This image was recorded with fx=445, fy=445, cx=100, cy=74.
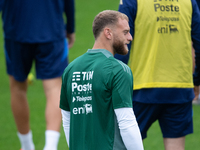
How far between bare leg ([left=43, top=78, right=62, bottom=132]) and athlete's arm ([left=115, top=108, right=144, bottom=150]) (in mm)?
1939

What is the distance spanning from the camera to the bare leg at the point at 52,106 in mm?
4602

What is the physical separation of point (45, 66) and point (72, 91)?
1.90 meters

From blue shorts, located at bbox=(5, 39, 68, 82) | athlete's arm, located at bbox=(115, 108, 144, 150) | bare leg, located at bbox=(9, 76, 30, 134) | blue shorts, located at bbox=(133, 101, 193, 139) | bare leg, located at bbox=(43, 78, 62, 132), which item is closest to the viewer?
athlete's arm, located at bbox=(115, 108, 144, 150)

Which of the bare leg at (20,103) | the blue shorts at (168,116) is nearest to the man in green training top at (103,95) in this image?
the blue shorts at (168,116)

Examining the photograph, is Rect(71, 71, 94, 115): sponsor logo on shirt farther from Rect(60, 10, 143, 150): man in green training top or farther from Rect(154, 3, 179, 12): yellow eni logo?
Rect(154, 3, 179, 12): yellow eni logo

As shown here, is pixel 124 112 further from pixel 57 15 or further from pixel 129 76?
pixel 57 15

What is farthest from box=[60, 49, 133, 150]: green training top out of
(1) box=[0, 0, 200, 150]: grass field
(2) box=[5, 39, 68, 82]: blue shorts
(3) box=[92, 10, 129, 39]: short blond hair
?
(1) box=[0, 0, 200, 150]: grass field

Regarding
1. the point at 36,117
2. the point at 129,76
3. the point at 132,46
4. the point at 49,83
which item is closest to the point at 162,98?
the point at 132,46

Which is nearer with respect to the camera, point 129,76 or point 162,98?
point 129,76

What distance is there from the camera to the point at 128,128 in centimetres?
272

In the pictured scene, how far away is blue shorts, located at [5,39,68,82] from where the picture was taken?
15.4 feet

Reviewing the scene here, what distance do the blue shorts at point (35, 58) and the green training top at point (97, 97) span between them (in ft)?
6.02

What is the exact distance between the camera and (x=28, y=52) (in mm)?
4730

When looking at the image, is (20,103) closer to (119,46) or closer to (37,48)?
(37,48)
